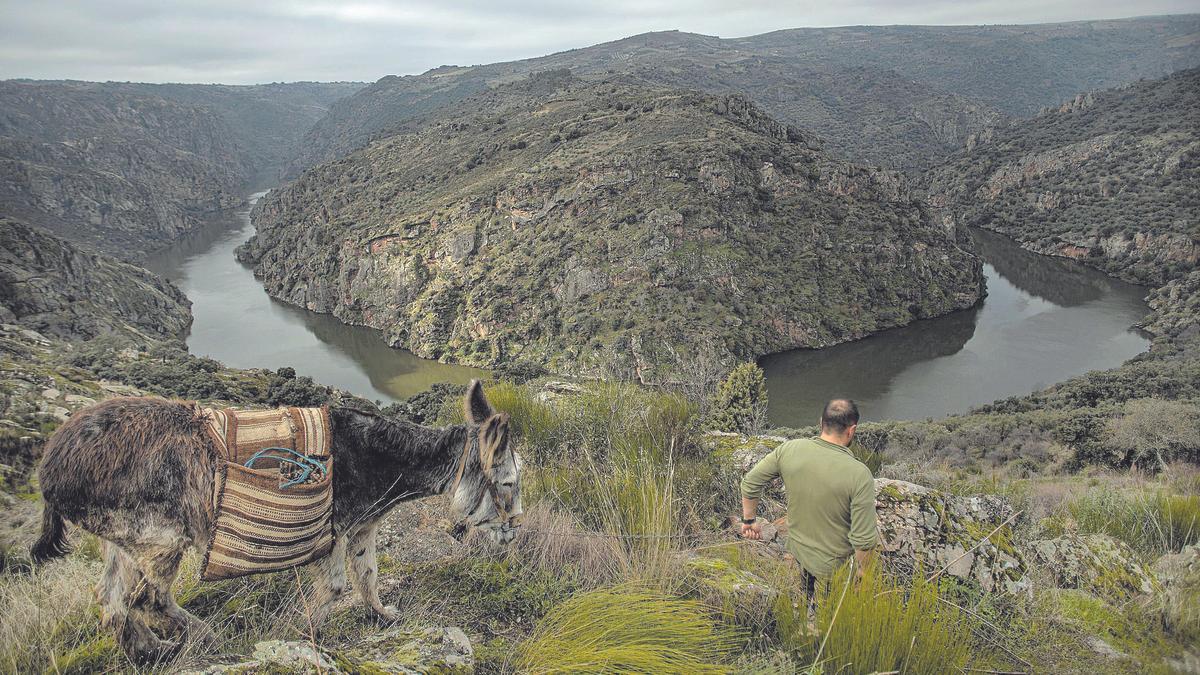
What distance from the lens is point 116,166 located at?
121 m

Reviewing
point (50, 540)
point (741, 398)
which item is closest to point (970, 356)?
point (741, 398)

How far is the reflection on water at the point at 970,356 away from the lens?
125 feet

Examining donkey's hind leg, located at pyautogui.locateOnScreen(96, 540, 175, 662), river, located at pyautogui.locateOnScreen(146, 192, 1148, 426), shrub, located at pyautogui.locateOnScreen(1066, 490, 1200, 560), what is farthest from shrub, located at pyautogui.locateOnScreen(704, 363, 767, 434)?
donkey's hind leg, located at pyautogui.locateOnScreen(96, 540, 175, 662)

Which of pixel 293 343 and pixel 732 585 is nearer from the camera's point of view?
pixel 732 585

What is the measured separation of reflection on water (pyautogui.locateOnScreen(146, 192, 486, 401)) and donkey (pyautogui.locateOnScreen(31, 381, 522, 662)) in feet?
134

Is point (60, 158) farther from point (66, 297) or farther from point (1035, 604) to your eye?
point (1035, 604)

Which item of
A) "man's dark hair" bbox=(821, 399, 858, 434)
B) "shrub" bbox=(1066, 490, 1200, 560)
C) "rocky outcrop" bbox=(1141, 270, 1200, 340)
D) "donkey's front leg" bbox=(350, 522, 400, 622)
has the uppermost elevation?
"man's dark hair" bbox=(821, 399, 858, 434)

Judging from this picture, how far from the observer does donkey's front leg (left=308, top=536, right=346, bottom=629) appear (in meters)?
2.53

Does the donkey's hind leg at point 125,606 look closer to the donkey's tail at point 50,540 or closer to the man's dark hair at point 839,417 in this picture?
the donkey's tail at point 50,540

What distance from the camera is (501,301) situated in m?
47.9

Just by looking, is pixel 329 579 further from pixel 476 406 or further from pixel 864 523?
pixel 864 523

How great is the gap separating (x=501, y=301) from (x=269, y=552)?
152ft

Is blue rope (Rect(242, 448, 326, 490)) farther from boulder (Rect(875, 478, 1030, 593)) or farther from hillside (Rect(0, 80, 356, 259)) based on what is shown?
hillside (Rect(0, 80, 356, 259))

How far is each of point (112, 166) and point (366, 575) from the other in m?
160
